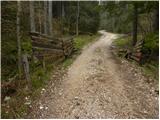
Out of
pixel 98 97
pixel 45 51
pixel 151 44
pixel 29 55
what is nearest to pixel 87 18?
pixel 45 51

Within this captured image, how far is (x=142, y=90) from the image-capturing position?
373 inches

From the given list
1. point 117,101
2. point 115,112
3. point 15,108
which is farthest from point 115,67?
point 15,108

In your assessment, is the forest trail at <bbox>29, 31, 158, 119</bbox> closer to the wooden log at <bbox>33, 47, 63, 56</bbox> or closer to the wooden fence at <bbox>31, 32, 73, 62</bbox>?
the wooden fence at <bbox>31, 32, 73, 62</bbox>

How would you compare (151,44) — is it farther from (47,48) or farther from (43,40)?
(43,40)

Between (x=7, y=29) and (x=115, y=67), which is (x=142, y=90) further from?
(x=7, y=29)

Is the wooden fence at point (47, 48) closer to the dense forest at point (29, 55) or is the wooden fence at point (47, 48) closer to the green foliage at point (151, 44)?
the dense forest at point (29, 55)

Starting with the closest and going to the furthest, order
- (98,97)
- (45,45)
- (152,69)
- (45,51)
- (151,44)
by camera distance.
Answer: (98,97) < (152,69) < (151,44) < (45,51) < (45,45)

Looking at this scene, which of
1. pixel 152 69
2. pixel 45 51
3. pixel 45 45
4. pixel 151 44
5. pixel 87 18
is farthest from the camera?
pixel 87 18

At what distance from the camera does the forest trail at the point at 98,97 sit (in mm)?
7465

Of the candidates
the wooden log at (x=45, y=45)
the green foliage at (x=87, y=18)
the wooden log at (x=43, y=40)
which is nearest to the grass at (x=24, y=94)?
the wooden log at (x=45, y=45)

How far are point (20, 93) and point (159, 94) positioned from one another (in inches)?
190

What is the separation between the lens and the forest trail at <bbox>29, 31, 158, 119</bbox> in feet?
24.5

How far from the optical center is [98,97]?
848cm

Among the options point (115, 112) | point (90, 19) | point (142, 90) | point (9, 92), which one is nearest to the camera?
point (115, 112)
